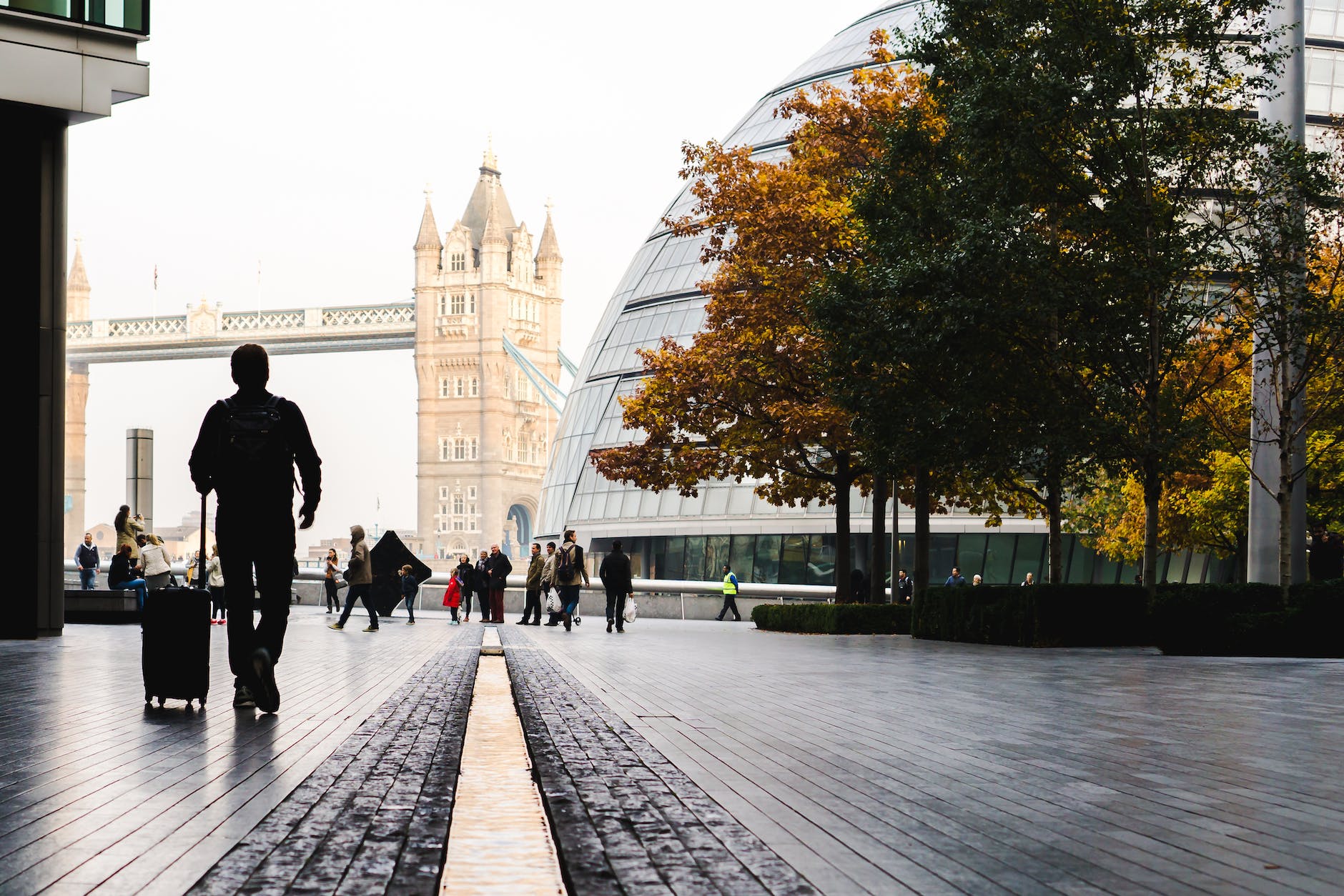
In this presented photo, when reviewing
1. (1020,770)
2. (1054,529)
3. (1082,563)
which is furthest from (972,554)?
(1020,770)

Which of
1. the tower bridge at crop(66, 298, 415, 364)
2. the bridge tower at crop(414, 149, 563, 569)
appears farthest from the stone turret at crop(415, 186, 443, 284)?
the tower bridge at crop(66, 298, 415, 364)

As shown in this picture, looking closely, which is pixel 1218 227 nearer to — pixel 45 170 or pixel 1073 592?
→ pixel 1073 592

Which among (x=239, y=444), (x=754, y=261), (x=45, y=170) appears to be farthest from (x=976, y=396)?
(x=239, y=444)

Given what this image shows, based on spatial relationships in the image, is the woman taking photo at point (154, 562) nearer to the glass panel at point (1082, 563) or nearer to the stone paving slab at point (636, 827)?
the stone paving slab at point (636, 827)

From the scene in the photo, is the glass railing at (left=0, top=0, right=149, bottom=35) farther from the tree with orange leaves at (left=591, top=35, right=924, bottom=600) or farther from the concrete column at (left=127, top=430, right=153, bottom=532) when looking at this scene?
the concrete column at (left=127, top=430, right=153, bottom=532)

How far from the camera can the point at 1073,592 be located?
20438 millimetres

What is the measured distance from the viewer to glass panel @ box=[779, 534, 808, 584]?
5519 cm

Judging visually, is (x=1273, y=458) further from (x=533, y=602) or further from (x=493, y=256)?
(x=493, y=256)

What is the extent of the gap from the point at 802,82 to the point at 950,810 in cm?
5570

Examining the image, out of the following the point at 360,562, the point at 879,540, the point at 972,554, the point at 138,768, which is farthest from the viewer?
the point at 972,554

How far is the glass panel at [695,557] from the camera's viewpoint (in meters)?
56.4

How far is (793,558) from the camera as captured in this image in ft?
182

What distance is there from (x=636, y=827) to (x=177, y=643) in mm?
4851

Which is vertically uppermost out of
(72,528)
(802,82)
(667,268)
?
(802,82)
